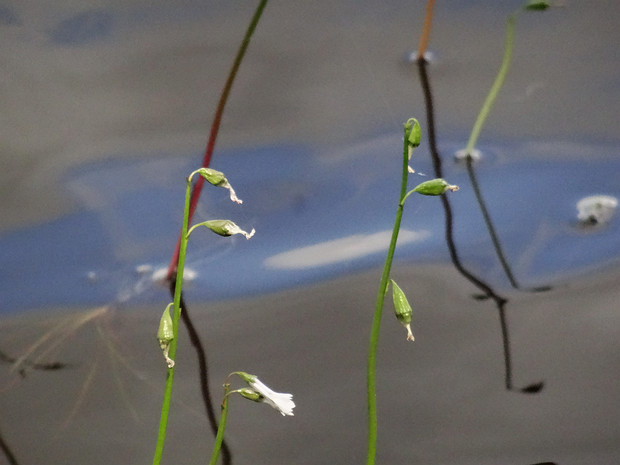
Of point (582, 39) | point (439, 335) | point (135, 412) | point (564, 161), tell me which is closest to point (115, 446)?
point (135, 412)

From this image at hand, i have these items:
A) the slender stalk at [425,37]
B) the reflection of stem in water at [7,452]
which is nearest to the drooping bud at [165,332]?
the reflection of stem in water at [7,452]

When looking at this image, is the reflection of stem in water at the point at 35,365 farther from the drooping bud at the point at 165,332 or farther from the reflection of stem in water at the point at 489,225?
the reflection of stem in water at the point at 489,225

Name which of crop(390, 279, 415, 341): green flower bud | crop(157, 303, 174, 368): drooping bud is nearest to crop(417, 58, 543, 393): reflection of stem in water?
crop(390, 279, 415, 341): green flower bud

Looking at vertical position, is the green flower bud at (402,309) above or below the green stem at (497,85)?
below

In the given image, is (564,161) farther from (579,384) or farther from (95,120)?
(95,120)

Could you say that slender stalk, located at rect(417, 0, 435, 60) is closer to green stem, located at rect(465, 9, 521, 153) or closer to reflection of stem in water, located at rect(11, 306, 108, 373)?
green stem, located at rect(465, 9, 521, 153)

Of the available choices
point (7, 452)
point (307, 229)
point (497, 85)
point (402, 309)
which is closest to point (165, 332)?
point (402, 309)
